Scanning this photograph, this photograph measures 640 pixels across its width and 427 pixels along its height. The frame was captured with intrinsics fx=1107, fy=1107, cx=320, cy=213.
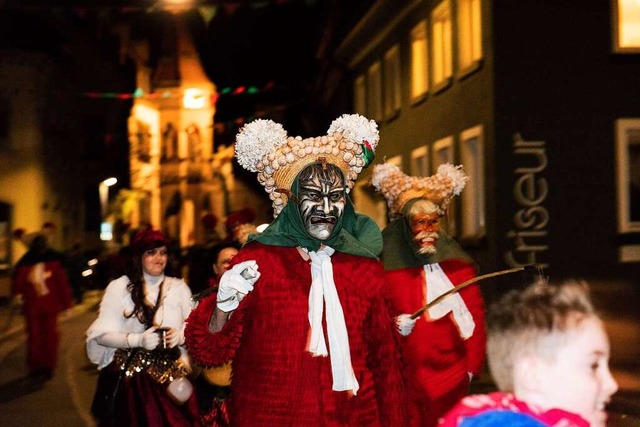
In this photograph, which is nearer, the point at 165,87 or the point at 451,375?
the point at 451,375

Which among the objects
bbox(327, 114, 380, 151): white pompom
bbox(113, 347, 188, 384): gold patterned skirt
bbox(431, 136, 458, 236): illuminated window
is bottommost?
bbox(113, 347, 188, 384): gold patterned skirt

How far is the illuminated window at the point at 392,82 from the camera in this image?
2533 cm

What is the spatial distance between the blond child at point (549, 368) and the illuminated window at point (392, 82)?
74.3ft

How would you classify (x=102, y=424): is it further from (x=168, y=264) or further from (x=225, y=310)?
(x=225, y=310)

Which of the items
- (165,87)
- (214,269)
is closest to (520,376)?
(214,269)

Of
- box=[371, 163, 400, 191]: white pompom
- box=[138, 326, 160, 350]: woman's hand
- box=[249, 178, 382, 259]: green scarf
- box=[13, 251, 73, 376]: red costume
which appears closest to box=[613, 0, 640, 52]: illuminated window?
box=[13, 251, 73, 376]: red costume

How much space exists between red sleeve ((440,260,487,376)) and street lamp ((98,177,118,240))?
36.5 m

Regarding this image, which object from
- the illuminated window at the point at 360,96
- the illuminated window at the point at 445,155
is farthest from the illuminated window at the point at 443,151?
the illuminated window at the point at 360,96

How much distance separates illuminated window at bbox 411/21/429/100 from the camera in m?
22.6

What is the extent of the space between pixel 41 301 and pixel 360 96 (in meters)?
17.5

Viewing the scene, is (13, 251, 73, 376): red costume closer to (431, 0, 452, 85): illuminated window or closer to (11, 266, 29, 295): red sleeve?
(11, 266, 29, 295): red sleeve

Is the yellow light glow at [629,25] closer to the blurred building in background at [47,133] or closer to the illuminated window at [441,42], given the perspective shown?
the illuminated window at [441,42]

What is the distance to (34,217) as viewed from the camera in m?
35.2

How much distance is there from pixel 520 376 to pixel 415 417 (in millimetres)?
3984
